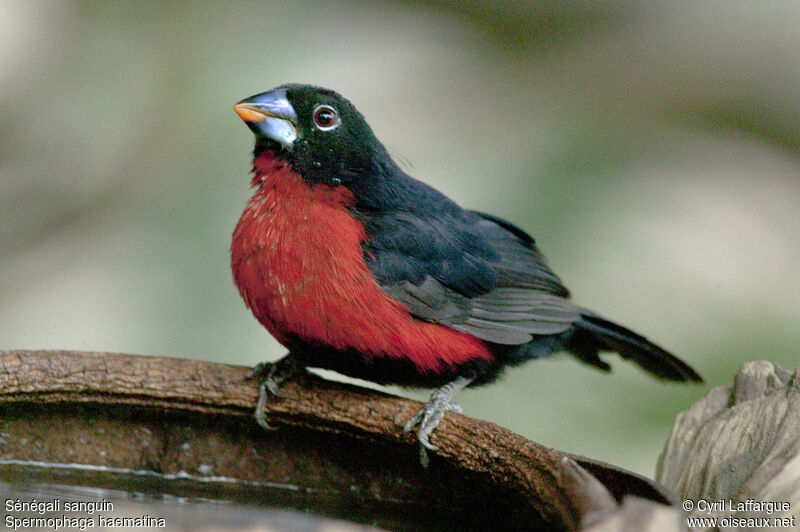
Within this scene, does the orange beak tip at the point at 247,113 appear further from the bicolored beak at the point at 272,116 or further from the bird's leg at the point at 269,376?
the bird's leg at the point at 269,376

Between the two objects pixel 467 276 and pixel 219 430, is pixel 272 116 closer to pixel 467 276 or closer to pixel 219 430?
pixel 467 276

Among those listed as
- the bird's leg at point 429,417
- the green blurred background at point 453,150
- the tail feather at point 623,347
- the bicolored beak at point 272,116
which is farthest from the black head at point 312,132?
the green blurred background at point 453,150

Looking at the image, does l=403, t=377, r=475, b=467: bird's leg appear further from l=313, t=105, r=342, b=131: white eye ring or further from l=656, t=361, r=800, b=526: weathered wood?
l=313, t=105, r=342, b=131: white eye ring

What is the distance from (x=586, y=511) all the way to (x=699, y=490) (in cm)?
97

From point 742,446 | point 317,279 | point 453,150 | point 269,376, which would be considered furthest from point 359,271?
point 453,150

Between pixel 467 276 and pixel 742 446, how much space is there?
1137mm

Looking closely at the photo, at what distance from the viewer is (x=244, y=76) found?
5406 millimetres

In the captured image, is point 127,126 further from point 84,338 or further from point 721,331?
point 721,331

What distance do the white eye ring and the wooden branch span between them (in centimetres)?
91

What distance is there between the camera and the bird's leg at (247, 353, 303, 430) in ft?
9.30

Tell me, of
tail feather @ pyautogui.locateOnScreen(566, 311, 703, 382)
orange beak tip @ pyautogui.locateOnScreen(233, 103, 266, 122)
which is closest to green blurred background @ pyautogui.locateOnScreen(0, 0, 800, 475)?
tail feather @ pyautogui.locateOnScreen(566, 311, 703, 382)

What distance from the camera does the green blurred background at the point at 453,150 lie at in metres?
5.14

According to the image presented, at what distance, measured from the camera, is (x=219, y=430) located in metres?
2.91

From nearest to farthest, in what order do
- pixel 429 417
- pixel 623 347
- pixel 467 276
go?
pixel 429 417 < pixel 467 276 < pixel 623 347
